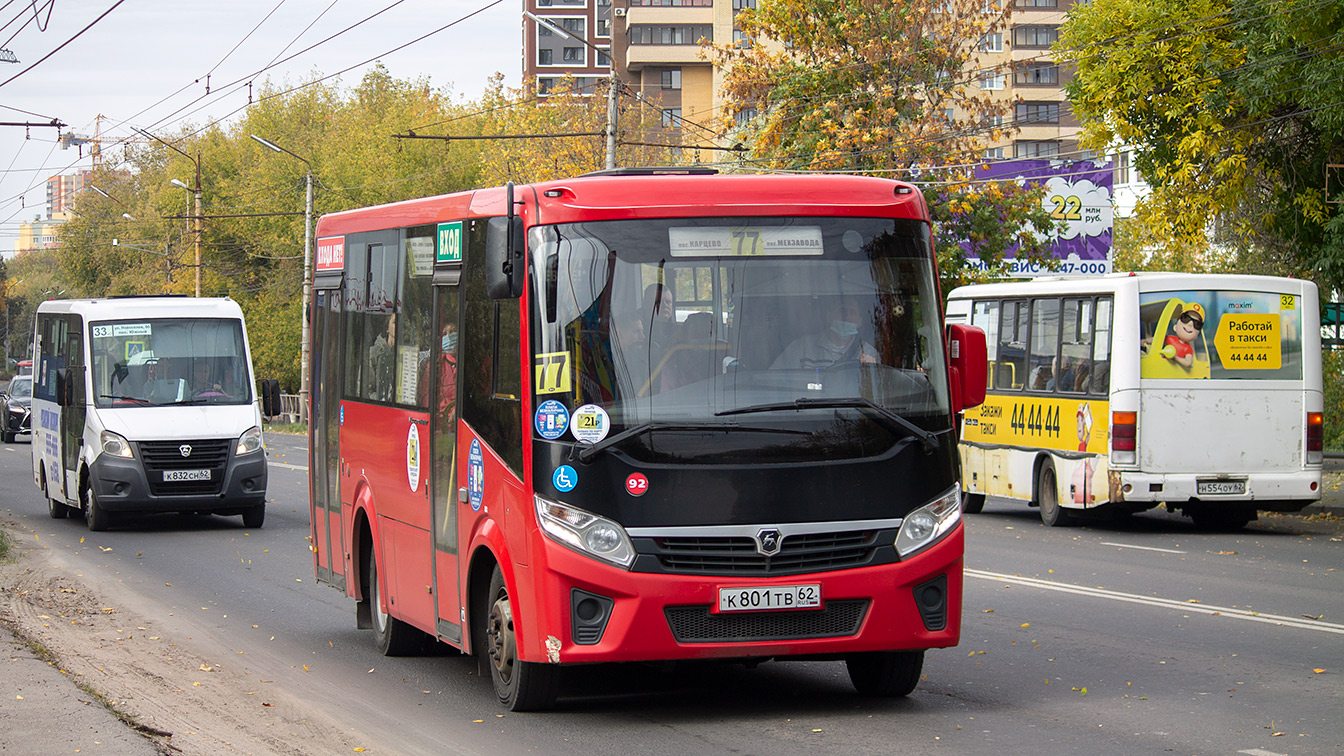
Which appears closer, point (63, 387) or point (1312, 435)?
point (1312, 435)

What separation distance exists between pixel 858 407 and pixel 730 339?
0.68 meters

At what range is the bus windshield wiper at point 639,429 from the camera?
7.79 m

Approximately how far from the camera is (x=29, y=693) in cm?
866

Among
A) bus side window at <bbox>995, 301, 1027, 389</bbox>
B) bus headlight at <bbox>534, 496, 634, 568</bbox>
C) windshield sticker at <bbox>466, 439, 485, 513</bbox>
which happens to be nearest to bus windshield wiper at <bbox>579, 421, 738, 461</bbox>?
bus headlight at <bbox>534, 496, 634, 568</bbox>

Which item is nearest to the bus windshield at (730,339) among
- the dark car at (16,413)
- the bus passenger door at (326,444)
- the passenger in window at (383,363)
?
the passenger in window at (383,363)

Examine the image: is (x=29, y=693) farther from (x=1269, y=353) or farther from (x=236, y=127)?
(x=236, y=127)

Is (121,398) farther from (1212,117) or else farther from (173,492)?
(1212,117)

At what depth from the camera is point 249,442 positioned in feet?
67.4

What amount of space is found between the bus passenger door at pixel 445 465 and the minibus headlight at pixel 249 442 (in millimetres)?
11574

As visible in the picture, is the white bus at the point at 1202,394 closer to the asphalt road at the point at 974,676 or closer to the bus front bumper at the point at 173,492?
the asphalt road at the point at 974,676

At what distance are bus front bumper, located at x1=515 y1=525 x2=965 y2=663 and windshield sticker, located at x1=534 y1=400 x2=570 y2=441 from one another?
0.52 meters

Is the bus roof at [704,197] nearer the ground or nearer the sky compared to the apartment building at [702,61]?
nearer the ground

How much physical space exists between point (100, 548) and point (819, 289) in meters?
12.6

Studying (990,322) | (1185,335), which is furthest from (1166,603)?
(990,322)
